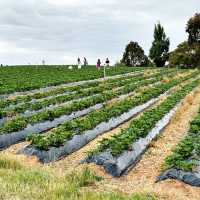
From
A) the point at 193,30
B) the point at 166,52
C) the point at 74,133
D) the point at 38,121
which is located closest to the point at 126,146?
the point at 74,133

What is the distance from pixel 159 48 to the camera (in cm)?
7669

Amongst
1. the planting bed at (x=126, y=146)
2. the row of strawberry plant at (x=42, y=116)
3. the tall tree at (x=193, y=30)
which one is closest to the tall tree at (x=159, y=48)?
the tall tree at (x=193, y=30)

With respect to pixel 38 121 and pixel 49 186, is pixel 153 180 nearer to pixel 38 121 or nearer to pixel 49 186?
pixel 49 186

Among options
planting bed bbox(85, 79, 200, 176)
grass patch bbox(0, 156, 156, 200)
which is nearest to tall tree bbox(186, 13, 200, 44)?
planting bed bbox(85, 79, 200, 176)

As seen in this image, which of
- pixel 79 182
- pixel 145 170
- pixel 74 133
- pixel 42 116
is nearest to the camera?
pixel 79 182

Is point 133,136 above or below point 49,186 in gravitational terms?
below

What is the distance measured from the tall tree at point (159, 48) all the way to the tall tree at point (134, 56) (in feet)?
16.3

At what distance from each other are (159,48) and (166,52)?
166cm

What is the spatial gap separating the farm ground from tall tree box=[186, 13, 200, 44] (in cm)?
5972

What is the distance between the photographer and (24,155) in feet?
44.7

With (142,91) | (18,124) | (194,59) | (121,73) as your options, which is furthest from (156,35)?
(18,124)

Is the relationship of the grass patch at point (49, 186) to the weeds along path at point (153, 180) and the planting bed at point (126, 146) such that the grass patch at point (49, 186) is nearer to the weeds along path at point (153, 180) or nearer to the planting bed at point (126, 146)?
the weeds along path at point (153, 180)

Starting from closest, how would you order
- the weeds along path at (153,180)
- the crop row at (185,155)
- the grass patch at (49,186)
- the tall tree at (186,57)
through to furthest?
the grass patch at (49,186)
the weeds along path at (153,180)
the crop row at (185,155)
the tall tree at (186,57)

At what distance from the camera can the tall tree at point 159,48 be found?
76.6 metres
